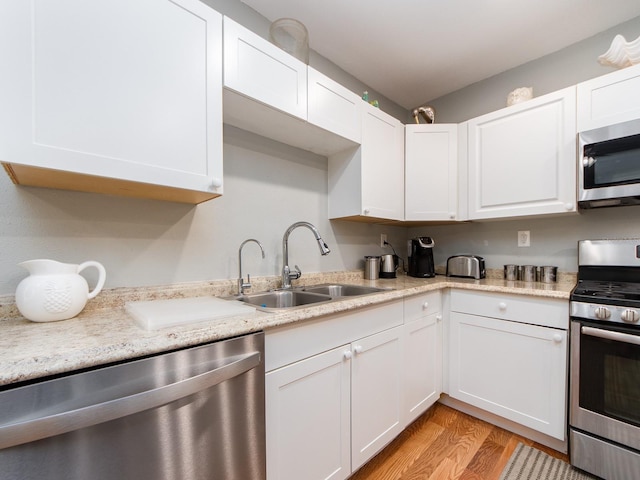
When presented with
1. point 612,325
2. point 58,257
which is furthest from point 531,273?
point 58,257

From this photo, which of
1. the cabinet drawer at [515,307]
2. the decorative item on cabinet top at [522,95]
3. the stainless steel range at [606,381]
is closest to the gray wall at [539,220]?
the decorative item on cabinet top at [522,95]

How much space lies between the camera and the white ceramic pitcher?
854 millimetres

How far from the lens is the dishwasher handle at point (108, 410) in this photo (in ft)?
1.74

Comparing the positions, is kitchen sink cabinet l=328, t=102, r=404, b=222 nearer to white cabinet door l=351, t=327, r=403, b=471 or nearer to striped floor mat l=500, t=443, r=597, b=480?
white cabinet door l=351, t=327, r=403, b=471

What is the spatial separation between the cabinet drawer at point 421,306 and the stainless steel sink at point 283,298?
1.63 ft

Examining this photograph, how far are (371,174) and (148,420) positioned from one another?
1.68m

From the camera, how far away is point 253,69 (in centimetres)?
123

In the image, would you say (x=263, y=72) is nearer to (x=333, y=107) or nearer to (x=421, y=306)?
(x=333, y=107)

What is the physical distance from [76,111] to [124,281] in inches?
26.0

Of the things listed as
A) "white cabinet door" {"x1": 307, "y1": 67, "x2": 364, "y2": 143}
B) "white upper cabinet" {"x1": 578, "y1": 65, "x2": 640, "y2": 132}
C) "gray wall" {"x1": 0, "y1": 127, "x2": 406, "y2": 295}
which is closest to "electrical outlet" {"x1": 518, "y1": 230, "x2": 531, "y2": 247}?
"white upper cabinet" {"x1": 578, "y1": 65, "x2": 640, "y2": 132}

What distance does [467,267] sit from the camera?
2135 mm

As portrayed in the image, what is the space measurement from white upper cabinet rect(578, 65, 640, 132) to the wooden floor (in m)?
1.85

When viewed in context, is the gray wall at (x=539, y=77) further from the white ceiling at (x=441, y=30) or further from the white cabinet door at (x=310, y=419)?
the white cabinet door at (x=310, y=419)

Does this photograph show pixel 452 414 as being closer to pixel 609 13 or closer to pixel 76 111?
pixel 76 111
